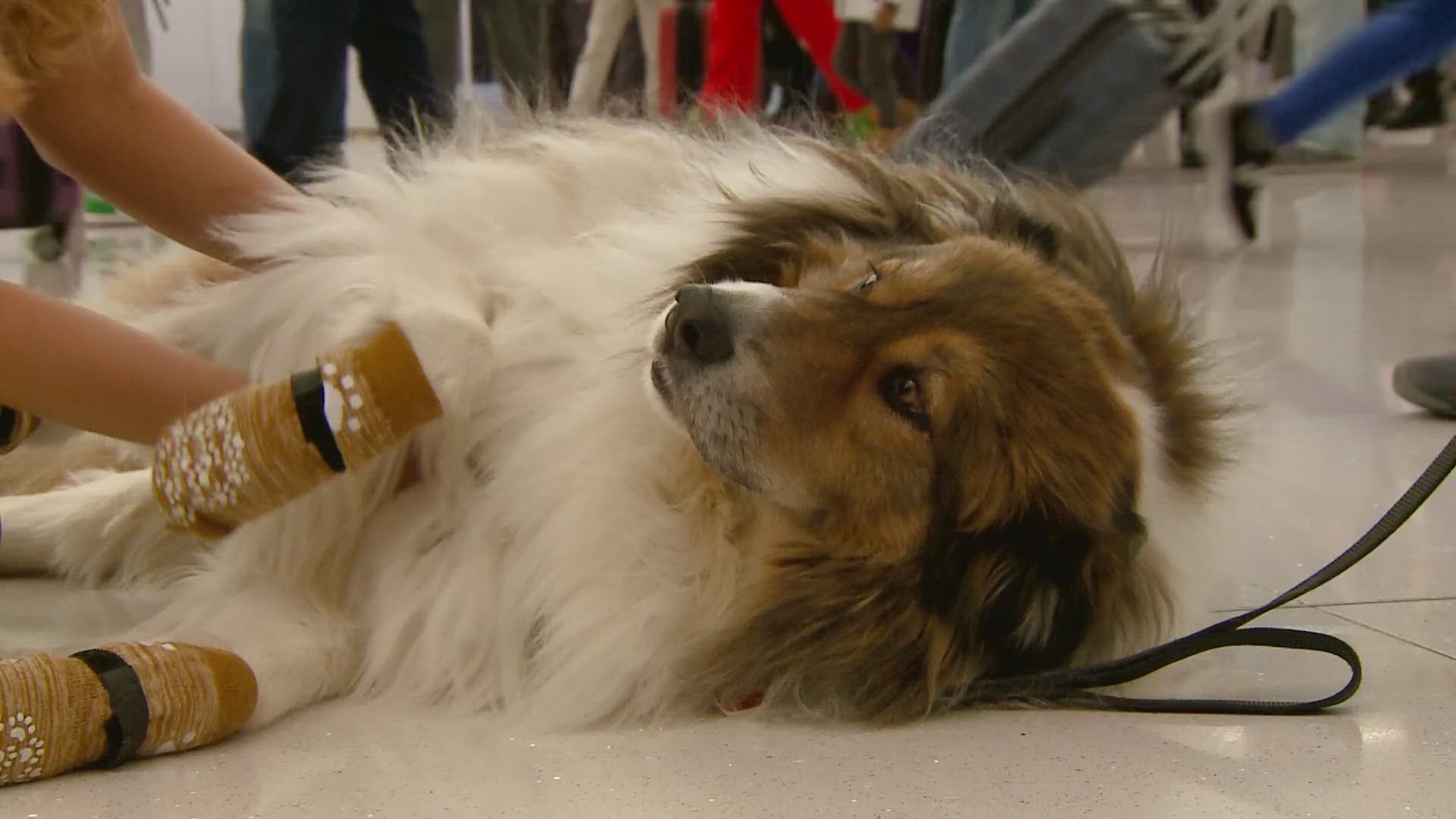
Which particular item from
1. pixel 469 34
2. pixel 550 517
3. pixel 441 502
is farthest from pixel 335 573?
pixel 469 34

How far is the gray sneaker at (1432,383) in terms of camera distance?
282cm

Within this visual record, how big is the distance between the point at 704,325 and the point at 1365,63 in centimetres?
Result: 276

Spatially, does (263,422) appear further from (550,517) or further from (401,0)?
(401,0)

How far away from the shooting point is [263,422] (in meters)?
1.44

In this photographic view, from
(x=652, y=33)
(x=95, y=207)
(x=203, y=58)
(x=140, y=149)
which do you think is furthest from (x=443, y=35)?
(x=140, y=149)

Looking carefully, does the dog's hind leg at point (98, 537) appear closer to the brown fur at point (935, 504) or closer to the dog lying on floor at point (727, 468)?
the dog lying on floor at point (727, 468)

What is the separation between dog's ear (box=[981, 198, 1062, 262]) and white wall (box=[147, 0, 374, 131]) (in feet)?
19.2

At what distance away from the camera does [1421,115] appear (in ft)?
35.2

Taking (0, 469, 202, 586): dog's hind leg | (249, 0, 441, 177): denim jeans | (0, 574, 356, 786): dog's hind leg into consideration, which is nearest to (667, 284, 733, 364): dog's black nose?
(0, 574, 356, 786): dog's hind leg

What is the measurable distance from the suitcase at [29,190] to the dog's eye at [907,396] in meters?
3.68

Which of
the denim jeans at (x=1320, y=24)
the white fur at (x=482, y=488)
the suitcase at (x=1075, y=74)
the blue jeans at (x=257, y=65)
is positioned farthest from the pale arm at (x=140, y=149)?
the denim jeans at (x=1320, y=24)

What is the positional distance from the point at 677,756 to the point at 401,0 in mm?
3353

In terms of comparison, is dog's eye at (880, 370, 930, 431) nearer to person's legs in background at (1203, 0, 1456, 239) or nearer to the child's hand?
person's legs in background at (1203, 0, 1456, 239)

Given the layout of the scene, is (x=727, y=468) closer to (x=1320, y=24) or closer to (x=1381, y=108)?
(x=1320, y=24)
